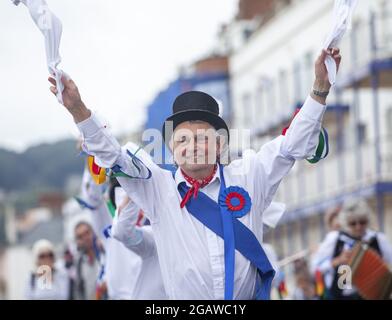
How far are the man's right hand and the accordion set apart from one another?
230 inches

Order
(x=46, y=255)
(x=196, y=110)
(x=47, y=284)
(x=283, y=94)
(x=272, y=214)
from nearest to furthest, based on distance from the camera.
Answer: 1. (x=196, y=110)
2. (x=272, y=214)
3. (x=47, y=284)
4. (x=46, y=255)
5. (x=283, y=94)

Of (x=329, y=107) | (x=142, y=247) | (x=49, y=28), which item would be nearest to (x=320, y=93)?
(x=49, y=28)

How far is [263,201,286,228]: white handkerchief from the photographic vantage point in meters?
12.0

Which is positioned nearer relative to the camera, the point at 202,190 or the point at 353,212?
the point at 202,190

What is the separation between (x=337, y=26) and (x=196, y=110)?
3.87ft

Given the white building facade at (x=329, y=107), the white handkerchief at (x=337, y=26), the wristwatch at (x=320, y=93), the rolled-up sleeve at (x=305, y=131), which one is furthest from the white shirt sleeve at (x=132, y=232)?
the white building facade at (x=329, y=107)

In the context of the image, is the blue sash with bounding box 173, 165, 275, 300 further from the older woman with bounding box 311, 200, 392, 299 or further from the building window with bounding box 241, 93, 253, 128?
the building window with bounding box 241, 93, 253, 128

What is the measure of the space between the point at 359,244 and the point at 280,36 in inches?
1216

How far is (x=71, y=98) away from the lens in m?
9.16

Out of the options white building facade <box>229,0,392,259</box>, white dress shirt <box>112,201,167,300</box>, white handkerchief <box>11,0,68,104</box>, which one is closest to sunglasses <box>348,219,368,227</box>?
white dress shirt <box>112,201,167,300</box>

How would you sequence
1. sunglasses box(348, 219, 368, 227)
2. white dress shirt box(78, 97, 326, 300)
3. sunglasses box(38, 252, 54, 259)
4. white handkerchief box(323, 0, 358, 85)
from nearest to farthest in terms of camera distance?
white handkerchief box(323, 0, 358, 85), white dress shirt box(78, 97, 326, 300), sunglasses box(348, 219, 368, 227), sunglasses box(38, 252, 54, 259)

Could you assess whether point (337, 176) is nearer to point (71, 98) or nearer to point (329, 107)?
point (329, 107)

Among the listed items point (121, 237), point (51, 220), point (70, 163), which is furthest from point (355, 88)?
point (70, 163)

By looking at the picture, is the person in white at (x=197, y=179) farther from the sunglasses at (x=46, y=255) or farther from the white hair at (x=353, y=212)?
the sunglasses at (x=46, y=255)
